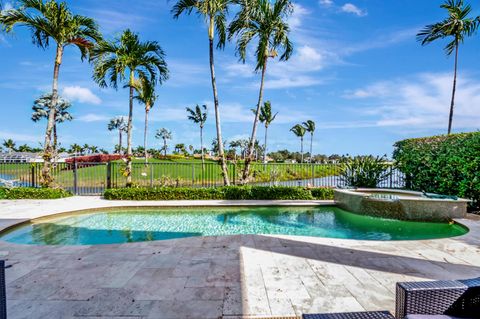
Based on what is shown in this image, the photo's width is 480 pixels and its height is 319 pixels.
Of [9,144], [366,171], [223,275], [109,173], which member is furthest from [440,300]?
[9,144]

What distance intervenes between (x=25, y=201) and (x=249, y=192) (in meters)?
7.84

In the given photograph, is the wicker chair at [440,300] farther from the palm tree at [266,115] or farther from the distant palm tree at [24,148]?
the distant palm tree at [24,148]

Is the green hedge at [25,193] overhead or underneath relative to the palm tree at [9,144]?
underneath

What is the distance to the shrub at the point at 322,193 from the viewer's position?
924 cm

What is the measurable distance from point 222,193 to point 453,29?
1199cm

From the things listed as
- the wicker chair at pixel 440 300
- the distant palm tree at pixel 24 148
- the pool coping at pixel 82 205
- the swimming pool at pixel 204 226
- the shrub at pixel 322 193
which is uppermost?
the distant palm tree at pixel 24 148

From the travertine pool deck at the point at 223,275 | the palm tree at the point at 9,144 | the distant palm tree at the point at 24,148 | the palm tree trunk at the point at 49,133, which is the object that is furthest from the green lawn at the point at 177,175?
the distant palm tree at the point at 24,148

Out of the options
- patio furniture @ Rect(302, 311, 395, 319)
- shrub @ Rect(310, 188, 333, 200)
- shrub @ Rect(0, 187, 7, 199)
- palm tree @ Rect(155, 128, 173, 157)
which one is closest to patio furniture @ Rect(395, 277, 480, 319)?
patio furniture @ Rect(302, 311, 395, 319)

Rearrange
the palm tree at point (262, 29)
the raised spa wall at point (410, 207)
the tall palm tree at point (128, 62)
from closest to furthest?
1. the raised spa wall at point (410, 207)
2. the palm tree at point (262, 29)
3. the tall palm tree at point (128, 62)

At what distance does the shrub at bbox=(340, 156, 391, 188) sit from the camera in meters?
9.79

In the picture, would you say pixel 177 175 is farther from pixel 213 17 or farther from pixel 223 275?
pixel 223 275

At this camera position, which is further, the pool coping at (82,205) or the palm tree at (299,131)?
the palm tree at (299,131)

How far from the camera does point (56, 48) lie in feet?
30.4

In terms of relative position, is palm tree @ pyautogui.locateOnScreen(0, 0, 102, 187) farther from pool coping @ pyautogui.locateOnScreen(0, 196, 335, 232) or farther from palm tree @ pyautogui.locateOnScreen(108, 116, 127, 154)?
palm tree @ pyautogui.locateOnScreen(108, 116, 127, 154)
